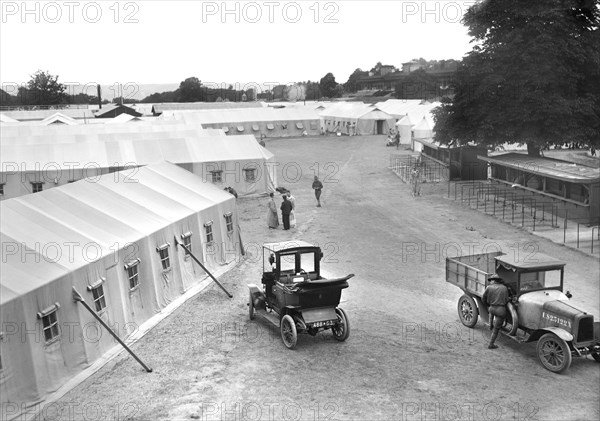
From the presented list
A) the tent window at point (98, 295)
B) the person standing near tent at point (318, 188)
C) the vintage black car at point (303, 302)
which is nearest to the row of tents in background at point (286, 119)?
the person standing near tent at point (318, 188)

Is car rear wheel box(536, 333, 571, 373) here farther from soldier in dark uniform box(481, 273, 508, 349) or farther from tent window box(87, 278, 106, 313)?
tent window box(87, 278, 106, 313)

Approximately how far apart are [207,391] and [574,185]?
822 inches

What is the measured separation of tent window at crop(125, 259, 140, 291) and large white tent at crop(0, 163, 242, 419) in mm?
24

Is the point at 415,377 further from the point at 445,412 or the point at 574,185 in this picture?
the point at 574,185

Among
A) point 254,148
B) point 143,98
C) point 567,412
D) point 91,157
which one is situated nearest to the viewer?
point 567,412

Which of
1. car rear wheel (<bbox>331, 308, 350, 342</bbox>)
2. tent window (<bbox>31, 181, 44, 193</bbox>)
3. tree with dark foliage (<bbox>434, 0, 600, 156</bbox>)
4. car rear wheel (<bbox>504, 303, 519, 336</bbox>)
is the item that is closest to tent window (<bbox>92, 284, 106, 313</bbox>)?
car rear wheel (<bbox>331, 308, 350, 342</bbox>)

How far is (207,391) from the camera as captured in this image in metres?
12.3

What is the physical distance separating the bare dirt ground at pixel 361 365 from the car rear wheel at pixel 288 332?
0.70 feet

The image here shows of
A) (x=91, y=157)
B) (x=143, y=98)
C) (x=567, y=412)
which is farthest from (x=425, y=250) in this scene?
(x=143, y=98)

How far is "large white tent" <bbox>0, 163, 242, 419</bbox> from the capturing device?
12047 millimetres

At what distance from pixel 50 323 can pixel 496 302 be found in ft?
29.0

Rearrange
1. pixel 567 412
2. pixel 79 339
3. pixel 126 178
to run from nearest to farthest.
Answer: pixel 567 412 < pixel 79 339 < pixel 126 178

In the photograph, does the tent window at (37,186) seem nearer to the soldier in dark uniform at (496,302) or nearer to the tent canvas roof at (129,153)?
the tent canvas roof at (129,153)

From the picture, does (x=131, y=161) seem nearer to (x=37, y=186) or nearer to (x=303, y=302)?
(x=37, y=186)
